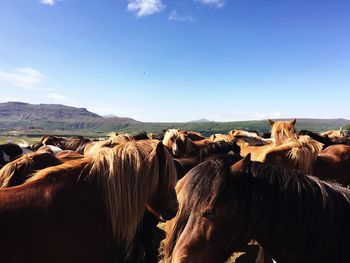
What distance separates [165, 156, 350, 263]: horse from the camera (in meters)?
2.03

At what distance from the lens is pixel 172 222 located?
2252 mm

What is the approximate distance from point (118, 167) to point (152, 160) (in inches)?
11.6

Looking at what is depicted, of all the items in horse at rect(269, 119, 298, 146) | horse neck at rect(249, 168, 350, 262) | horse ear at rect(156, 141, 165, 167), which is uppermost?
horse ear at rect(156, 141, 165, 167)

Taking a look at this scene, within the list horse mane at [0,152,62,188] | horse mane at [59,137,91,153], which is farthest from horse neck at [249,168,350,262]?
horse mane at [59,137,91,153]

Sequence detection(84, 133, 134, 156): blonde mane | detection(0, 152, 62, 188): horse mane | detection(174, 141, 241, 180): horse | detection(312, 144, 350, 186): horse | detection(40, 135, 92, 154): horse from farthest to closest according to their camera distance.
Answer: detection(40, 135, 92, 154): horse < detection(312, 144, 350, 186): horse < detection(174, 141, 241, 180): horse < detection(84, 133, 134, 156): blonde mane < detection(0, 152, 62, 188): horse mane

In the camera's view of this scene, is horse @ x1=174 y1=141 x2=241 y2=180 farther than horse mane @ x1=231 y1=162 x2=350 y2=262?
Yes

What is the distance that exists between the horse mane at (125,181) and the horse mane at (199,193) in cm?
39

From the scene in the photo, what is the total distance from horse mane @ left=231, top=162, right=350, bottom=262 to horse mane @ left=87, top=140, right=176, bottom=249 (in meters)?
0.78

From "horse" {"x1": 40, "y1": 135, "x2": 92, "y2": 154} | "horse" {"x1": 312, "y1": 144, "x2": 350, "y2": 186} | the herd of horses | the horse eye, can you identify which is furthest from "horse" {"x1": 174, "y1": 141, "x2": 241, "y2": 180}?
"horse" {"x1": 40, "y1": 135, "x2": 92, "y2": 154}

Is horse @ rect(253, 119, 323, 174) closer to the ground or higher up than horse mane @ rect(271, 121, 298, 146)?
closer to the ground

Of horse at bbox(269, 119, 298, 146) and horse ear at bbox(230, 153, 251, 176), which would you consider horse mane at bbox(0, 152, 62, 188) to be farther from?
horse at bbox(269, 119, 298, 146)

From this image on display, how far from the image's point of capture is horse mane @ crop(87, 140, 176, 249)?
2.37 meters

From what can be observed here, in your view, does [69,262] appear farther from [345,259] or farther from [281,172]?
[345,259]

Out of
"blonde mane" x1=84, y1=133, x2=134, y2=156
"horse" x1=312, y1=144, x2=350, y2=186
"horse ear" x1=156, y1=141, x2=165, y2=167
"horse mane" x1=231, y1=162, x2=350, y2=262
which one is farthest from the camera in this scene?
"horse" x1=312, y1=144, x2=350, y2=186
